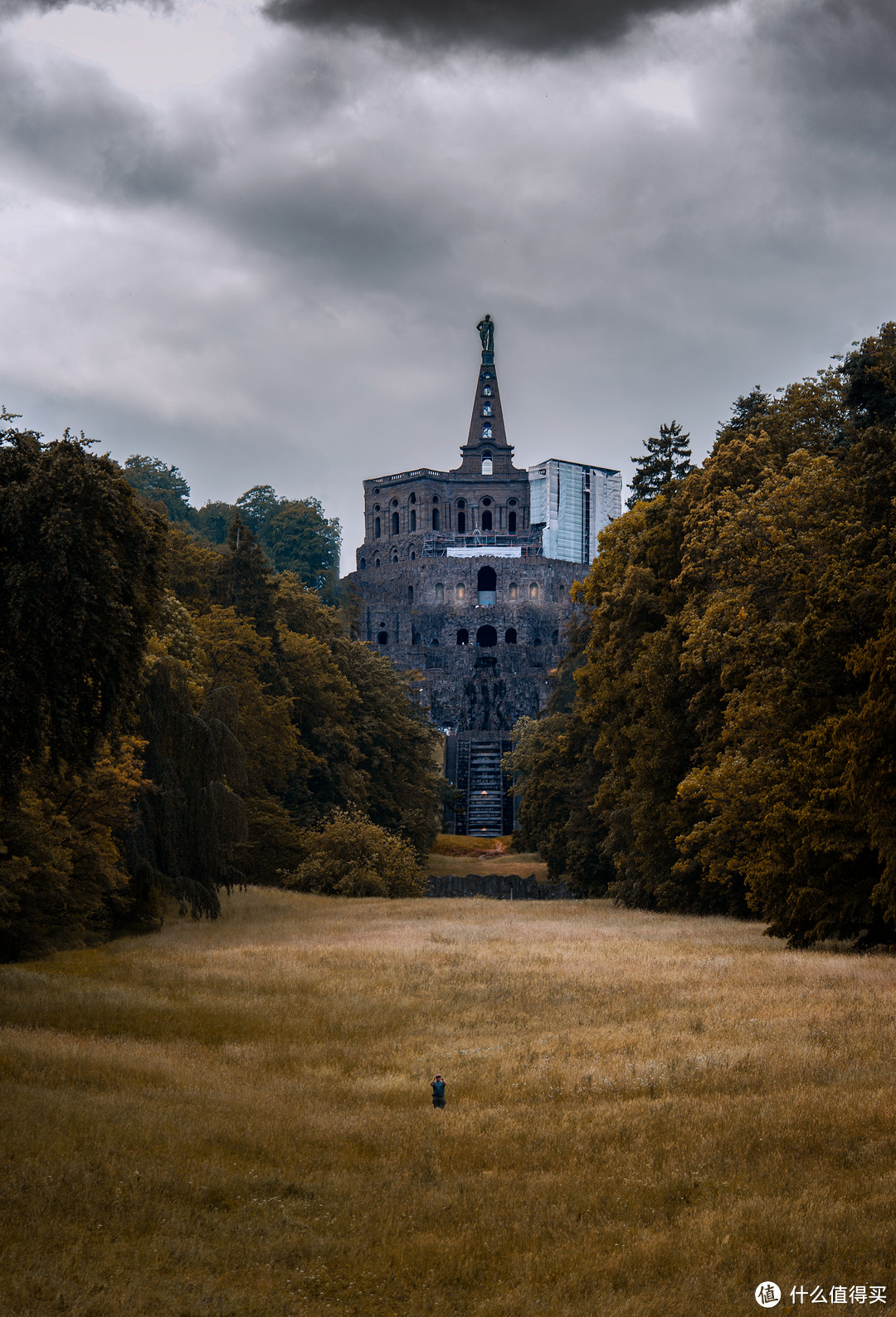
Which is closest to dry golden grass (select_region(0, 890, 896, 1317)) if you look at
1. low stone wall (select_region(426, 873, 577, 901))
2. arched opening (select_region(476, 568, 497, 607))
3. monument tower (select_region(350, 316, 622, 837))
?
low stone wall (select_region(426, 873, 577, 901))

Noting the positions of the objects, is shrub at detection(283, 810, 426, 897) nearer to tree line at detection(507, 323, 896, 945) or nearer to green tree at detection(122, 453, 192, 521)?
tree line at detection(507, 323, 896, 945)

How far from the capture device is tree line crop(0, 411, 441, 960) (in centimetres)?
1606

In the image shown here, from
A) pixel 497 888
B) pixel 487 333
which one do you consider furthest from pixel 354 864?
pixel 487 333

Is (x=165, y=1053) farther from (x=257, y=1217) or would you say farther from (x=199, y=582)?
(x=199, y=582)

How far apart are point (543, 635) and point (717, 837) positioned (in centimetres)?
9393

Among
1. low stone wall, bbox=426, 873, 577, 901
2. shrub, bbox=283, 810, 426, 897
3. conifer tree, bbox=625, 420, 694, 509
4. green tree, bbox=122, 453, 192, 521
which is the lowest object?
low stone wall, bbox=426, 873, 577, 901

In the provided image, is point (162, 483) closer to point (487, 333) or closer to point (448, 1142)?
point (487, 333)

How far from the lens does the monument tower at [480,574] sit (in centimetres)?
11512

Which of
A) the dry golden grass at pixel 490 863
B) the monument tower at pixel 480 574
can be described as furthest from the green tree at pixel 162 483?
the dry golden grass at pixel 490 863

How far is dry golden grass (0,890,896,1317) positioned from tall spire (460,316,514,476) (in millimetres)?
125701

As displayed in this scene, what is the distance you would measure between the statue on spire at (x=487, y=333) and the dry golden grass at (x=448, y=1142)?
13858cm

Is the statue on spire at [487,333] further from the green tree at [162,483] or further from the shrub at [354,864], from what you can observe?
the shrub at [354,864]

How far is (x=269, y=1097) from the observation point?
13758 millimetres

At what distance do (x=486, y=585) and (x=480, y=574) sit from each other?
1343 mm
